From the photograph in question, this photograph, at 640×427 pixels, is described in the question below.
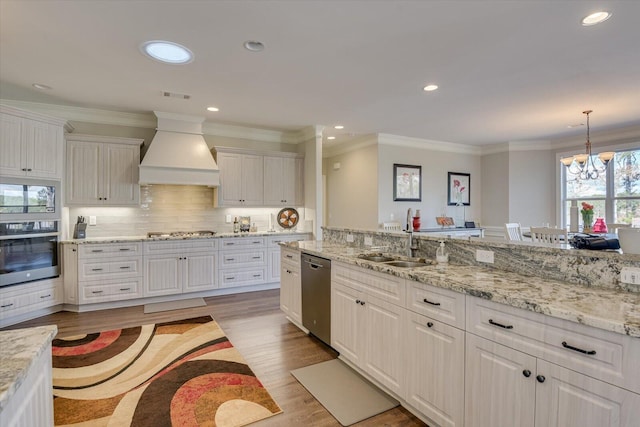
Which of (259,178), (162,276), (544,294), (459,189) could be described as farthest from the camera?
(459,189)

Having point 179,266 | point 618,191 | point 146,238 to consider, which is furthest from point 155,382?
point 618,191

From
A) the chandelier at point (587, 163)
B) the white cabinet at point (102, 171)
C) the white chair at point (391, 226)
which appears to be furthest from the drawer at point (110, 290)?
the chandelier at point (587, 163)

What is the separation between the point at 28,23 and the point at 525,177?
309 inches

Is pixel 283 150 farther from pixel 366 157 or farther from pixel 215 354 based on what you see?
pixel 215 354

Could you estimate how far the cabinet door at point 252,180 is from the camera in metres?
5.40

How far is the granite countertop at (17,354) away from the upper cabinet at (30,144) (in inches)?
137

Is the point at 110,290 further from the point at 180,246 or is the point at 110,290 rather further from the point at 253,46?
the point at 253,46

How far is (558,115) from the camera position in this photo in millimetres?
4805

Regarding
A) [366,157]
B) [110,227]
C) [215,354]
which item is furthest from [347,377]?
[366,157]

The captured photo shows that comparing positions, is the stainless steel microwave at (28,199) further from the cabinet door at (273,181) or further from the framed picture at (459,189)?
the framed picture at (459,189)

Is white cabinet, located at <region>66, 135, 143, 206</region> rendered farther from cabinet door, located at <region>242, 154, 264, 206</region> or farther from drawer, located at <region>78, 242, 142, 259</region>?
cabinet door, located at <region>242, 154, 264, 206</region>

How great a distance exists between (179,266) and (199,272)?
294 millimetres

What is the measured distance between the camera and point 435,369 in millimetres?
1848

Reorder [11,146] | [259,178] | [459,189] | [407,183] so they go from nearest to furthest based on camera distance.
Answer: [11,146] < [259,178] < [407,183] < [459,189]
